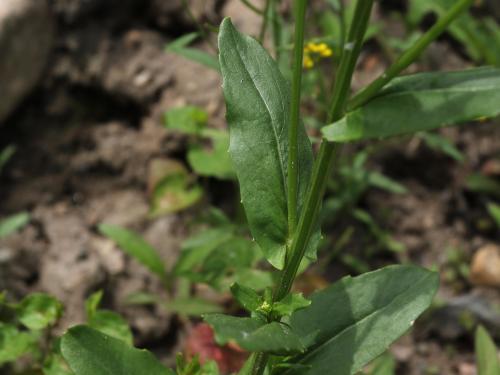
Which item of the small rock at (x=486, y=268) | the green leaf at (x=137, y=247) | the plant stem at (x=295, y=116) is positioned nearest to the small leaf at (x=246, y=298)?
the plant stem at (x=295, y=116)

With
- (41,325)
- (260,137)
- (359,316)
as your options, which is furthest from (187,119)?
(359,316)

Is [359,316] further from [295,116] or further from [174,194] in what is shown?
[174,194]

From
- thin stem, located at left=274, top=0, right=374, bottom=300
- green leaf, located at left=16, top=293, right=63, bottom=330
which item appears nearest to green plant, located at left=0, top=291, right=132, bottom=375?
green leaf, located at left=16, top=293, right=63, bottom=330

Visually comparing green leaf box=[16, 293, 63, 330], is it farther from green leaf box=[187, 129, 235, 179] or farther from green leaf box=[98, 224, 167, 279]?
green leaf box=[187, 129, 235, 179]

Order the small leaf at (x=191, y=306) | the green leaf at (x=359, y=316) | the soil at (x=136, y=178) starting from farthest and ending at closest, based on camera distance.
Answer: the soil at (x=136, y=178) → the small leaf at (x=191, y=306) → the green leaf at (x=359, y=316)

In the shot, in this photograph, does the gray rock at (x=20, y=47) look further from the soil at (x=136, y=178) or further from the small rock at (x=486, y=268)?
the small rock at (x=486, y=268)

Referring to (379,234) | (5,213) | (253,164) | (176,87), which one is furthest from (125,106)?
(253,164)

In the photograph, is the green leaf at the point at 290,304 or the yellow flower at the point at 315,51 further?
the yellow flower at the point at 315,51
